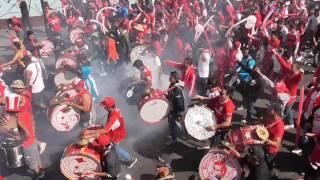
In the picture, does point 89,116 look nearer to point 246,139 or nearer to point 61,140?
point 61,140

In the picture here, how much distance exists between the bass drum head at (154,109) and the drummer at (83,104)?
4.03 feet

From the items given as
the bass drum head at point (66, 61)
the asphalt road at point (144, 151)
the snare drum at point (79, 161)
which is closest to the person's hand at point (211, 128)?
the asphalt road at point (144, 151)

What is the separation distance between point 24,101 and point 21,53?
4374 millimetres

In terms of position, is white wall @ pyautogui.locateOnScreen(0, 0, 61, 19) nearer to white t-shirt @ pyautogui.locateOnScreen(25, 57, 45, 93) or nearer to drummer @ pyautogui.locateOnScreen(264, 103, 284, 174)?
white t-shirt @ pyautogui.locateOnScreen(25, 57, 45, 93)

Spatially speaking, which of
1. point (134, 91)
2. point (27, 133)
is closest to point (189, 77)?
point (134, 91)

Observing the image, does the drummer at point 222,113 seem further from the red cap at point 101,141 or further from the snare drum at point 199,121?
the red cap at point 101,141

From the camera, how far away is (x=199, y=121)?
8.42 m

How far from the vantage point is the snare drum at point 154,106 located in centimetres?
926

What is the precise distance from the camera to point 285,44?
43.8 feet

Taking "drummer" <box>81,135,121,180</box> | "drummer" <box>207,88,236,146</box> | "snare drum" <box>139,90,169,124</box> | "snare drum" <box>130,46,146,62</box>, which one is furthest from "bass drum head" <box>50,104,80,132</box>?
"snare drum" <box>130,46,146,62</box>

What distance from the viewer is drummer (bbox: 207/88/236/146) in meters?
8.12

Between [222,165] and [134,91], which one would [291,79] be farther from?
[134,91]

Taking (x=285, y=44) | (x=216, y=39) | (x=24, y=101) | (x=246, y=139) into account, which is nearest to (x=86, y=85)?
(x=24, y=101)

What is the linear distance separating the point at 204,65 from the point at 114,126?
398 centimetres
